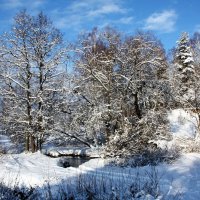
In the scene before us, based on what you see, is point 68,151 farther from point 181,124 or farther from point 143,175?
point 143,175

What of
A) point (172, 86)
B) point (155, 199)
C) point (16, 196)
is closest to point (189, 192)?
point (155, 199)

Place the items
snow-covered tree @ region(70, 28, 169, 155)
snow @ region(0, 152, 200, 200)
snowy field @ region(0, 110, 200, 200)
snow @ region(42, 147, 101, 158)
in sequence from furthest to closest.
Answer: snow @ region(42, 147, 101, 158) → snow-covered tree @ region(70, 28, 169, 155) → snow @ region(0, 152, 200, 200) → snowy field @ region(0, 110, 200, 200)

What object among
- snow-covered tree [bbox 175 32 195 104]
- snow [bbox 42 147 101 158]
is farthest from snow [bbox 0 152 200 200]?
snow-covered tree [bbox 175 32 195 104]

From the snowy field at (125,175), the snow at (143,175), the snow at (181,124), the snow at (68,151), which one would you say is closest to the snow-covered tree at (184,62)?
the snow at (181,124)

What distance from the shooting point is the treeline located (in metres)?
25.6

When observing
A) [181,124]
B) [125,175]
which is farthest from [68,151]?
[125,175]

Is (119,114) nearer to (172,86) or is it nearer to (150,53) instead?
(150,53)

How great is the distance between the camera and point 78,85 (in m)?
27.3

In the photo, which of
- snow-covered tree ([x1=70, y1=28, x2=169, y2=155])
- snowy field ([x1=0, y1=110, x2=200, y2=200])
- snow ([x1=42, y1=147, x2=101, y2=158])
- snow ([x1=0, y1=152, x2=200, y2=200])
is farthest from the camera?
snow ([x1=42, y1=147, x2=101, y2=158])

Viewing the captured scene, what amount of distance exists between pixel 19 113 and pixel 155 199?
2068 centimetres

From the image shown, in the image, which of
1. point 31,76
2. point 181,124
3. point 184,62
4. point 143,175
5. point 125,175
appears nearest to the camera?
point 125,175

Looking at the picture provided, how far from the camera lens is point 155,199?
7.18m

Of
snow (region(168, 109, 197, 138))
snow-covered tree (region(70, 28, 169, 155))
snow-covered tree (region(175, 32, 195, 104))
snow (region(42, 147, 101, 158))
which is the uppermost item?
snow-covered tree (region(175, 32, 195, 104))

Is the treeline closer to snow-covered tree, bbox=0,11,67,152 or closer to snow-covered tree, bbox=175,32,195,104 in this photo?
snow-covered tree, bbox=0,11,67,152
